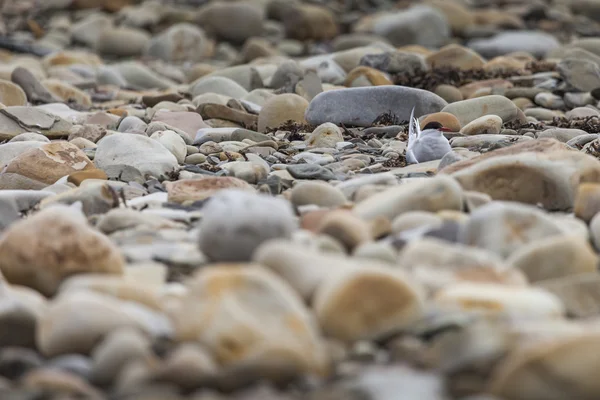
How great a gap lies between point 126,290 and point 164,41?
41.6ft

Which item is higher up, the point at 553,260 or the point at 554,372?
the point at 554,372

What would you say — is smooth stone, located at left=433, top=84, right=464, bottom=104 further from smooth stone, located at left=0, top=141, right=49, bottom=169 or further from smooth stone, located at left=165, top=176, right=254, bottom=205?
smooth stone, located at left=165, top=176, right=254, bottom=205

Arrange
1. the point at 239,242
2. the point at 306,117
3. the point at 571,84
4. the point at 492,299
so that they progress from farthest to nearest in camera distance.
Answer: the point at 571,84 < the point at 306,117 < the point at 239,242 < the point at 492,299

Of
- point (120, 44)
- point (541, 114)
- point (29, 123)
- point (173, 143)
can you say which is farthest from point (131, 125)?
point (120, 44)

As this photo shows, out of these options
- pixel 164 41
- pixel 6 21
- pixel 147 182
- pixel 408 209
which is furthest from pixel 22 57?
pixel 408 209

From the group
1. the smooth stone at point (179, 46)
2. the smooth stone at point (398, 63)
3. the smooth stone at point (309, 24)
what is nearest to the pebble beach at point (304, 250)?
the smooth stone at point (398, 63)

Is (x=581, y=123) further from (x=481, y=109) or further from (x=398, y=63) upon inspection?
(x=398, y=63)

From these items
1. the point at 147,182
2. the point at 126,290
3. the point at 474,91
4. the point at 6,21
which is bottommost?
the point at 6,21

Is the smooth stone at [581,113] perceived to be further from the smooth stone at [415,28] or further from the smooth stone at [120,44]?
the smooth stone at [120,44]

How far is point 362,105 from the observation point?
6.81m

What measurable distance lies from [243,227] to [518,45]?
11.0 meters

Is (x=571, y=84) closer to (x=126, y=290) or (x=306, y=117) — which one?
(x=306, y=117)

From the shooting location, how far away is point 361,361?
2.55 m

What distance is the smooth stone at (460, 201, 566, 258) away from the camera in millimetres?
3311
